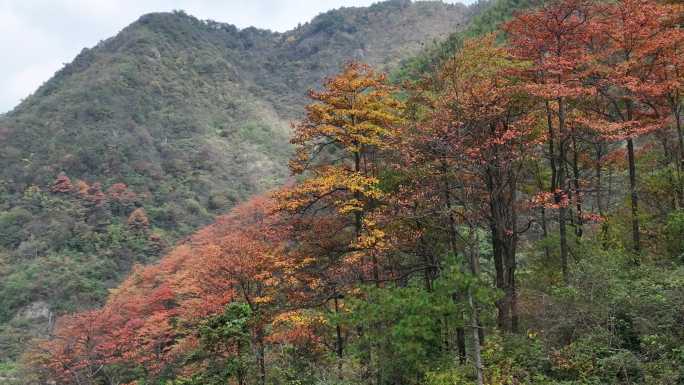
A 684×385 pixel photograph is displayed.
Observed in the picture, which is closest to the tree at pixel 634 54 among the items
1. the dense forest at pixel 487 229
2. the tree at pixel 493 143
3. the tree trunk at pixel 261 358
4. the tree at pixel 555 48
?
the dense forest at pixel 487 229

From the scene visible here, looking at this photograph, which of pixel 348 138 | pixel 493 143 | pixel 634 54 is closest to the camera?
pixel 493 143

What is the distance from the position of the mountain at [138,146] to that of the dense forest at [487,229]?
25.8 ft

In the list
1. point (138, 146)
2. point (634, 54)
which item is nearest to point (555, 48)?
point (634, 54)

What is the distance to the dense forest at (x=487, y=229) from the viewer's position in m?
10.1

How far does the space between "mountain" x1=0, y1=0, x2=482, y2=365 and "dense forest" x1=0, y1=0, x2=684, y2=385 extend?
7850 mm

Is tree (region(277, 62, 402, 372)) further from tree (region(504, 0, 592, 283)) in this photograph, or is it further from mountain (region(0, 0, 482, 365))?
mountain (region(0, 0, 482, 365))

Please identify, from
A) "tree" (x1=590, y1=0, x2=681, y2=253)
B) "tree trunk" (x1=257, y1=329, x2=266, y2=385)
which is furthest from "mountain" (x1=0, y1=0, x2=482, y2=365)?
"tree trunk" (x1=257, y1=329, x2=266, y2=385)

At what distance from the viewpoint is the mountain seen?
50.2 meters

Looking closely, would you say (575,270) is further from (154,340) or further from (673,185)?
(154,340)

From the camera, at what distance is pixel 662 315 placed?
978 centimetres

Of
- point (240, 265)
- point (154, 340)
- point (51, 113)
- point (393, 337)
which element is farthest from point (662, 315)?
point (51, 113)

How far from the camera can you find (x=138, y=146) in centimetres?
7100

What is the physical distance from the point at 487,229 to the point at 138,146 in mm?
67273

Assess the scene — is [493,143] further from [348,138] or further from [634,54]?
[634,54]
